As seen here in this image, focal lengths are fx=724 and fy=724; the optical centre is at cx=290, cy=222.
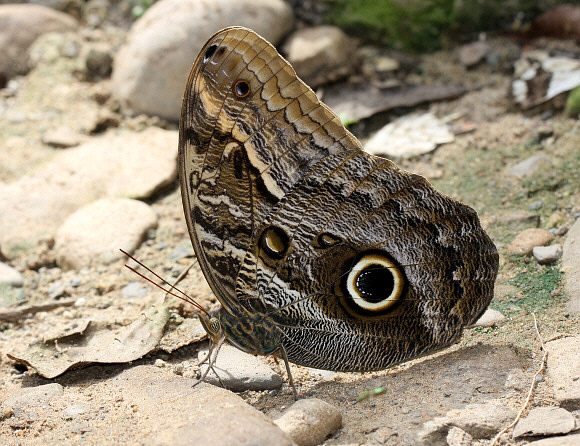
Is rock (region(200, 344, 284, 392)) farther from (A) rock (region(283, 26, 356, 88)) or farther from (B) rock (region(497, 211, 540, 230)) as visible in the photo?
(A) rock (region(283, 26, 356, 88))

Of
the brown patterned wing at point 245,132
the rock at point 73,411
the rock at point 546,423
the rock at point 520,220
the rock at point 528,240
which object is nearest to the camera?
the rock at point 546,423

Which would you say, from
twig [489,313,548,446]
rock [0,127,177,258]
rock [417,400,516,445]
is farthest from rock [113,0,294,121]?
rock [417,400,516,445]

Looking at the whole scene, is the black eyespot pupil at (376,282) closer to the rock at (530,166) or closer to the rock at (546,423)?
the rock at (546,423)

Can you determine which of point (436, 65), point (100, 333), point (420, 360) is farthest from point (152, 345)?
point (436, 65)

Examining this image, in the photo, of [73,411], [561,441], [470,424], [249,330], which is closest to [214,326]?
[249,330]

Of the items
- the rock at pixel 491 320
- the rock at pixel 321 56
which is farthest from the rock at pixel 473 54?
the rock at pixel 491 320

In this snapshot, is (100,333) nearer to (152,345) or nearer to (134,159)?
(152,345)

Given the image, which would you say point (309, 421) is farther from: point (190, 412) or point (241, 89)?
point (241, 89)
